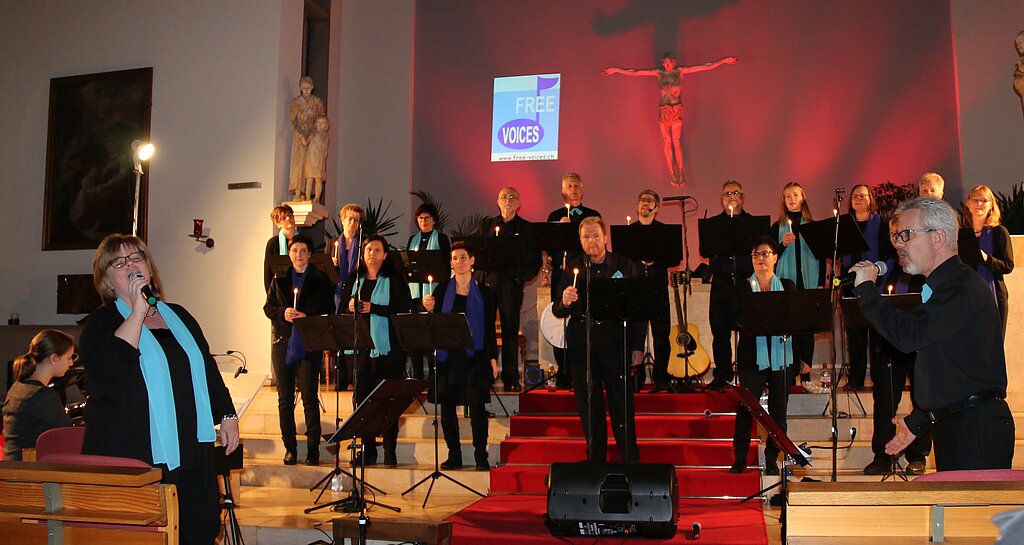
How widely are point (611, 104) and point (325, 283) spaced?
601 centimetres

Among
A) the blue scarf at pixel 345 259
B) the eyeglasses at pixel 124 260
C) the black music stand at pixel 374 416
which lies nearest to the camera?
the eyeglasses at pixel 124 260

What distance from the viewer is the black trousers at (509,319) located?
8.22 m

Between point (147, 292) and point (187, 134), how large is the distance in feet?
27.7

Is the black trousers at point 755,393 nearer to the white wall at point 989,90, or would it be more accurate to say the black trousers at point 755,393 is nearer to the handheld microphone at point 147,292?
the handheld microphone at point 147,292

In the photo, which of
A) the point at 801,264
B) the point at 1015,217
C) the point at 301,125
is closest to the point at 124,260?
the point at 801,264

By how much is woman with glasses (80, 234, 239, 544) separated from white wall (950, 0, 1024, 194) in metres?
9.89

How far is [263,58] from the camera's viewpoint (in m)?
11.0

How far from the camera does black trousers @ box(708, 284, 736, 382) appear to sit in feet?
22.2

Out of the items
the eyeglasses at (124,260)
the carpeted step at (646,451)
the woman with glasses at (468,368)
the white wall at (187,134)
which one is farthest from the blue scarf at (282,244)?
the eyeglasses at (124,260)

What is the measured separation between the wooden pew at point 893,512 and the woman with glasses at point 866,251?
4.71 m

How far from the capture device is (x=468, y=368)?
23.0ft

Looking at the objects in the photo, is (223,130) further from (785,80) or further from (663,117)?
(785,80)

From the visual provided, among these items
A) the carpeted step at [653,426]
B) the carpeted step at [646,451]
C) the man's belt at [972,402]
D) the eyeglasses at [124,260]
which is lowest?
the carpeted step at [646,451]

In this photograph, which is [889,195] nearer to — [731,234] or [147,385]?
[731,234]
